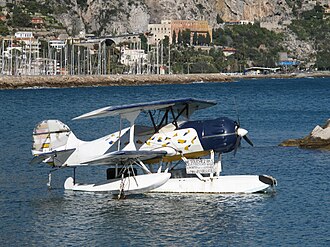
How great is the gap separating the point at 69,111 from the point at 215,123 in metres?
51.8

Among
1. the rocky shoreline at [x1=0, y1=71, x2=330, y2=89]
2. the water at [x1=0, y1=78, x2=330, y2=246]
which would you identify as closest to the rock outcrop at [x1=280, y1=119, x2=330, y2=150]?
the water at [x1=0, y1=78, x2=330, y2=246]

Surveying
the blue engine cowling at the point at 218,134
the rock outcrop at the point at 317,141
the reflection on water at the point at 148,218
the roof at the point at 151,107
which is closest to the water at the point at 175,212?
the reflection on water at the point at 148,218

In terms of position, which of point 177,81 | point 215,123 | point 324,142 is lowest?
point 177,81

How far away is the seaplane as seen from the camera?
2847 cm

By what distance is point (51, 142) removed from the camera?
1182 inches

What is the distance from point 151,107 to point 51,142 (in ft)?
12.4

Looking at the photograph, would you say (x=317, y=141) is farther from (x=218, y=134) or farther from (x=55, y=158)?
(x=55, y=158)

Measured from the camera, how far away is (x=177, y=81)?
175 metres

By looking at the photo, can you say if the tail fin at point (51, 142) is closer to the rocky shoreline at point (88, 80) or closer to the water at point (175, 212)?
the water at point (175, 212)

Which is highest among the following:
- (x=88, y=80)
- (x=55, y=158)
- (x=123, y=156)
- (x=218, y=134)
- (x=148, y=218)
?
(x=218, y=134)

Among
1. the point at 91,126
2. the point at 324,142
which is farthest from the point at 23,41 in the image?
the point at 324,142

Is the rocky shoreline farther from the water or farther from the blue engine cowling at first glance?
the blue engine cowling

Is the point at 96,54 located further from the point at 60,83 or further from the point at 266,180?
the point at 266,180

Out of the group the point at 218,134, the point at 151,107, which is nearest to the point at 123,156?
the point at 151,107
